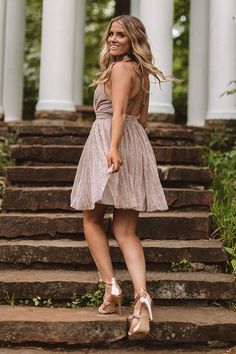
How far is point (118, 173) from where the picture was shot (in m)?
3.27

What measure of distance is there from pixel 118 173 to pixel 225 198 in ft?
7.13

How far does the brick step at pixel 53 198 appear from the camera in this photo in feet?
15.9

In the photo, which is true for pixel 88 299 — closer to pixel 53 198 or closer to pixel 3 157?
pixel 53 198

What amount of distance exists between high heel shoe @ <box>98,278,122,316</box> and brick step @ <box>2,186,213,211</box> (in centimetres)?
157

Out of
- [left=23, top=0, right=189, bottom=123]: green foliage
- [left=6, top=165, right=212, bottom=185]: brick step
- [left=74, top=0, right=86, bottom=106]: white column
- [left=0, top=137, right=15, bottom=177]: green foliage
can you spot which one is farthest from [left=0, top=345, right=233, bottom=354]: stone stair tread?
[left=23, top=0, right=189, bottom=123]: green foliage

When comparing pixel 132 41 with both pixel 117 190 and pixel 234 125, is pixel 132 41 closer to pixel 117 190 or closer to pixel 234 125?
pixel 117 190

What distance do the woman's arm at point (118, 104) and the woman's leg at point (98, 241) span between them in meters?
0.37

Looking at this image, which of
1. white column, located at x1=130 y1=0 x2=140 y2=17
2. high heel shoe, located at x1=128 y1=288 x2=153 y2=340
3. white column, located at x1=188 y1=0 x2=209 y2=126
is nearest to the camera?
high heel shoe, located at x1=128 y1=288 x2=153 y2=340

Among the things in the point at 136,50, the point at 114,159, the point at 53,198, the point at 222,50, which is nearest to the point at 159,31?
the point at 222,50

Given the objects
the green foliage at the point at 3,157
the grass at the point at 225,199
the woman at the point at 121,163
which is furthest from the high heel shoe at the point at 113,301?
the green foliage at the point at 3,157

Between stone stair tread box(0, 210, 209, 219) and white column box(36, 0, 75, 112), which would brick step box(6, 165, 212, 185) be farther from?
white column box(36, 0, 75, 112)

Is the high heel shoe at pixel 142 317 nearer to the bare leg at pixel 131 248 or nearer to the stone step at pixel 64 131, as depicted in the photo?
the bare leg at pixel 131 248

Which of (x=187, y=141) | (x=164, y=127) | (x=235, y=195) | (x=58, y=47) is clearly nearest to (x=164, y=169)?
(x=235, y=195)

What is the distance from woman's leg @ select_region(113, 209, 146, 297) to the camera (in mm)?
3176
